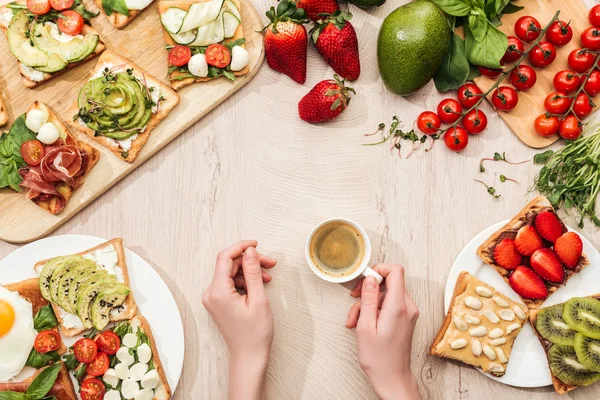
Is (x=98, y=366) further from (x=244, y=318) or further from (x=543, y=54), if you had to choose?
(x=543, y=54)

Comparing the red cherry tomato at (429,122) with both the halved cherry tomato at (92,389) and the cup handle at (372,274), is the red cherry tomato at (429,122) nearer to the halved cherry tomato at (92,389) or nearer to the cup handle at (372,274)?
the cup handle at (372,274)

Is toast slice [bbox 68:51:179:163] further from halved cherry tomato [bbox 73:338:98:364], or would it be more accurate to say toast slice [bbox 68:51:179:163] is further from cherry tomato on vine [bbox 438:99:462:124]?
cherry tomato on vine [bbox 438:99:462:124]

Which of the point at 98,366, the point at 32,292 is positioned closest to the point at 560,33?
the point at 98,366

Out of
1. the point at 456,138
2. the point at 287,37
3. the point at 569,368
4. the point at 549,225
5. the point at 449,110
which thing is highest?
the point at 287,37

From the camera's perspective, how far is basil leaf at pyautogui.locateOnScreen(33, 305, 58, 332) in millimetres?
2582

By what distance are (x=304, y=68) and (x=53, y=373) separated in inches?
74.7

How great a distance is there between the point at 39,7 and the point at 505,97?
7.80 ft

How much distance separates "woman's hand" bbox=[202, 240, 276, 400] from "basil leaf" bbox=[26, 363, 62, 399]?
0.76 m

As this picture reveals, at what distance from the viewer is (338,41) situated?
2611mm

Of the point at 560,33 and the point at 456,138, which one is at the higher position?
the point at 560,33

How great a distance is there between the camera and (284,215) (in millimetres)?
2762

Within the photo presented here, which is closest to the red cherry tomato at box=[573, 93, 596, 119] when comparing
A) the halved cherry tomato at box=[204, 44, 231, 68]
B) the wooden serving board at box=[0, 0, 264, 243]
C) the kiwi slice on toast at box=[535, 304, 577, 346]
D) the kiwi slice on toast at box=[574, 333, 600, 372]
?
the kiwi slice on toast at box=[535, 304, 577, 346]

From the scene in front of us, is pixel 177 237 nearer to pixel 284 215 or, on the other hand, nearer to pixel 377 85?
pixel 284 215

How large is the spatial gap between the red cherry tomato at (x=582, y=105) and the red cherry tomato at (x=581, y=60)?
142mm
